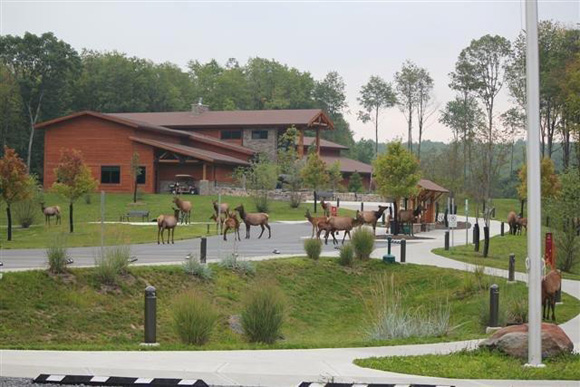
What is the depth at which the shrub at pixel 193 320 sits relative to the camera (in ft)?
47.4

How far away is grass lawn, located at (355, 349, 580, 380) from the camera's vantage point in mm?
11086

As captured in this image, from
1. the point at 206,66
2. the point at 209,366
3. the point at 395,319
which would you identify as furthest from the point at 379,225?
the point at 206,66

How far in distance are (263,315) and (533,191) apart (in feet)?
17.6

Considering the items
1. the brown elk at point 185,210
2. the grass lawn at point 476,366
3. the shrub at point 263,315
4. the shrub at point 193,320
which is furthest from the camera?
the brown elk at point 185,210

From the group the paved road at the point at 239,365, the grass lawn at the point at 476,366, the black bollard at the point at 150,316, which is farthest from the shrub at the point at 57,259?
the grass lawn at the point at 476,366

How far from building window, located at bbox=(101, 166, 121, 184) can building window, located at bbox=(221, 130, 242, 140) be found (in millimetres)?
15464

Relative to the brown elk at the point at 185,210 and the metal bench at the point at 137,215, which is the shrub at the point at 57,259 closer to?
the brown elk at the point at 185,210

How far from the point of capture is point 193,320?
570 inches

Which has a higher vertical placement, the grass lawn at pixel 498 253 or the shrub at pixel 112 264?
the shrub at pixel 112 264

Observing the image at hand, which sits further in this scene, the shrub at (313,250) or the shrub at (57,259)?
the shrub at (313,250)

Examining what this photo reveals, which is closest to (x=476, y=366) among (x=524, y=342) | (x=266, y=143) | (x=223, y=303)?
(x=524, y=342)

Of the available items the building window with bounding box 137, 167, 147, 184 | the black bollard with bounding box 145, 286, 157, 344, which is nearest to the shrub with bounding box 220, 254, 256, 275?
the black bollard with bounding box 145, 286, 157, 344

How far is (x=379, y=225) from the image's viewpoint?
2050 inches

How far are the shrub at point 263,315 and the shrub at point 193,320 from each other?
2.49ft
